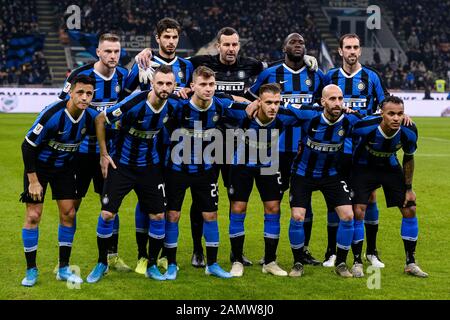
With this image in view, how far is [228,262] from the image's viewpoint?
7652 mm

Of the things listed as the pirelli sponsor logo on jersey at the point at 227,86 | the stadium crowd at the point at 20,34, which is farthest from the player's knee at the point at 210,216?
the stadium crowd at the point at 20,34

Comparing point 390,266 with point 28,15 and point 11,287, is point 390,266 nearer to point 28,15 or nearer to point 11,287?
point 11,287

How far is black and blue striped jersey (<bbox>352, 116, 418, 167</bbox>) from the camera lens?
23.1ft

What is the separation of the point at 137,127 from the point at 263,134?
1.24 meters

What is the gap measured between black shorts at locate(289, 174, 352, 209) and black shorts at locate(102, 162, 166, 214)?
4.23ft

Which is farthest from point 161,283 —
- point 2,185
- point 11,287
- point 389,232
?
point 2,185

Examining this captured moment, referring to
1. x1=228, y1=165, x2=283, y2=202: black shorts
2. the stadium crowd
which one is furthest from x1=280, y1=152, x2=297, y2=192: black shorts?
the stadium crowd

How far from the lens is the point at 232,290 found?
6430mm

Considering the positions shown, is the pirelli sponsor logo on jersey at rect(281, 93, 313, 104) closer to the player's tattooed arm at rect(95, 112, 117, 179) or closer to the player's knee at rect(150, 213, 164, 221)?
the player's knee at rect(150, 213, 164, 221)

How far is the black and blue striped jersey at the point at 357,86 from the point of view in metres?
7.62

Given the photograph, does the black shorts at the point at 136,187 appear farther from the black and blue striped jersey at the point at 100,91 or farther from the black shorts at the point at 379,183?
the black shorts at the point at 379,183

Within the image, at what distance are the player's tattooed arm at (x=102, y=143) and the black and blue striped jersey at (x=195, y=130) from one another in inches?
23.9

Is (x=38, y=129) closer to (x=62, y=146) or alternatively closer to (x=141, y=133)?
(x=62, y=146)

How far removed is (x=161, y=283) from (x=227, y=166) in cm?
165
